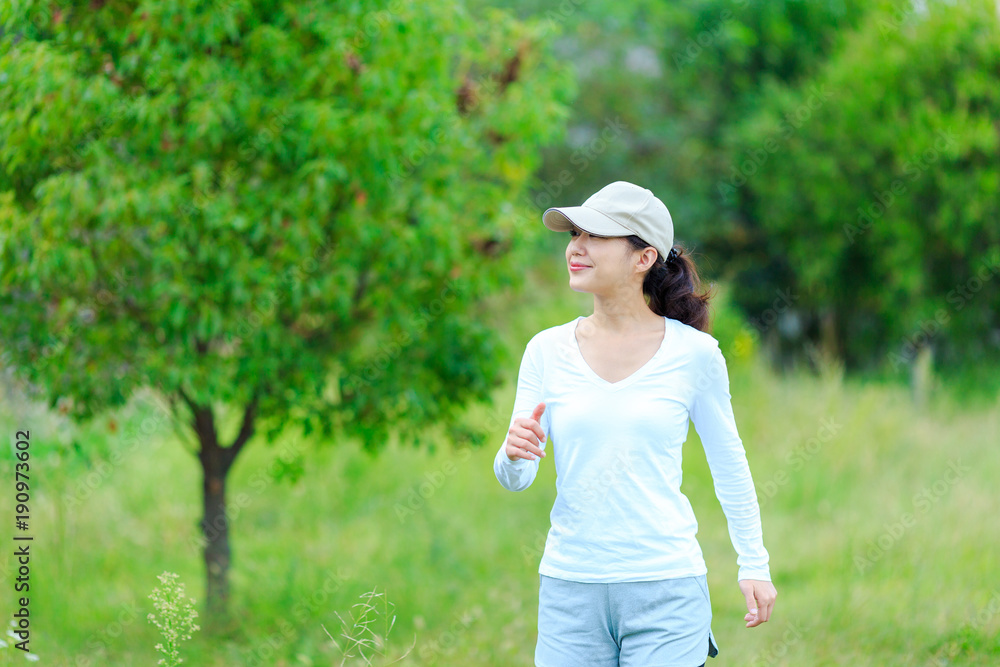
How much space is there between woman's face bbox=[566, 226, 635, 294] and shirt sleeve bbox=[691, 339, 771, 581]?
31 centimetres

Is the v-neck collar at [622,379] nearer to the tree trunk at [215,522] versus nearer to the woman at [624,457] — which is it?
the woman at [624,457]

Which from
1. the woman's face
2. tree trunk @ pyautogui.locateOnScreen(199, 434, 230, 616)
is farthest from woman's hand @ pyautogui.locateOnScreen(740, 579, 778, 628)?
tree trunk @ pyautogui.locateOnScreen(199, 434, 230, 616)

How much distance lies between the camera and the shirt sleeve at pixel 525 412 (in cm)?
222

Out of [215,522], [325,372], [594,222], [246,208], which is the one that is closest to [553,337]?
[594,222]

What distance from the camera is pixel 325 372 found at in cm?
414

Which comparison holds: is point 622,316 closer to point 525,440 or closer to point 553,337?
point 553,337

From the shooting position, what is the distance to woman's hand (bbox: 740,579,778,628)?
7.37 feet

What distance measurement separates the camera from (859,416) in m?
7.56

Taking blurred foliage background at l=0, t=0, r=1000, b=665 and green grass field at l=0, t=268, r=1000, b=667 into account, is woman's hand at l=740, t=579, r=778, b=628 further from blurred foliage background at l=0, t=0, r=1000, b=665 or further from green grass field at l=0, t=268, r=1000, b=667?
blurred foliage background at l=0, t=0, r=1000, b=665

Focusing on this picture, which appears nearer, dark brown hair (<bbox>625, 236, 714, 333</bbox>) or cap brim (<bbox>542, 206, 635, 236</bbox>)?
cap brim (<bbox>542, 206, 635, 236</bbox>)

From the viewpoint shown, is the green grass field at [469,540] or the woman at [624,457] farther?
the green grass field at [469,540]

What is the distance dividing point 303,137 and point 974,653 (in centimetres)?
374

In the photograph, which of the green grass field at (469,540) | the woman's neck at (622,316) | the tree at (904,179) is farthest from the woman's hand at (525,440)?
the tree at (904,179)

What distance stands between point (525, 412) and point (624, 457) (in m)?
0.29
